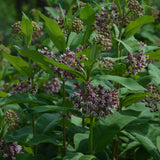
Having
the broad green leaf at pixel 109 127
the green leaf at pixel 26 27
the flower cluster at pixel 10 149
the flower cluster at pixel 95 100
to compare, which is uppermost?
the green leaf at pixel 26 27

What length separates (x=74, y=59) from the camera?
210 centimetres

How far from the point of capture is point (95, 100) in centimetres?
204

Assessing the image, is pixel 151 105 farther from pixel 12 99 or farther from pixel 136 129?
pixel 12 99

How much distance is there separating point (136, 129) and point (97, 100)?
0.67 metres

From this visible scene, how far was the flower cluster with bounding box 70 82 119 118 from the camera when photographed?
205 cm

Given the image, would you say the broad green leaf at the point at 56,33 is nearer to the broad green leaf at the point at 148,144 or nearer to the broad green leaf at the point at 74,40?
the broad green leaf at the point at 74,40

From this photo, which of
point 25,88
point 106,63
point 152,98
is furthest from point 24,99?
point 152,98

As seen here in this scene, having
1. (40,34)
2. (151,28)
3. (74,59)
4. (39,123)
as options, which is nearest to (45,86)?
(39,123)

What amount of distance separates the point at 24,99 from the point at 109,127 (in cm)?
73

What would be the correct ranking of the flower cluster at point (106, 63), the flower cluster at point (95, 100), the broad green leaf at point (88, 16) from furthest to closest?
the broad green leaf at point (88, 16), the flower cluster at point (106, 63), the flower cluster at point (95, 100)

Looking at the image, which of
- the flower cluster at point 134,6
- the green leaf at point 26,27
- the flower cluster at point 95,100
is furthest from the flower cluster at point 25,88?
A: the flower cluster at point 134,6

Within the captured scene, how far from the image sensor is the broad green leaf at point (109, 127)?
7.52 feet

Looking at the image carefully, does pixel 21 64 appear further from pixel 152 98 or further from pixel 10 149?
pixel 152 98

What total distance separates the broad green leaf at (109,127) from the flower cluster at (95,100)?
0.81ft
